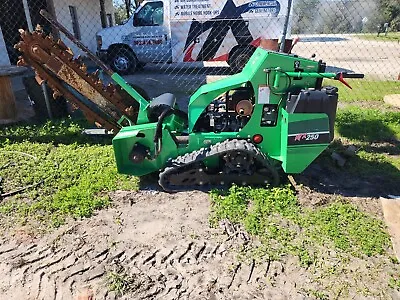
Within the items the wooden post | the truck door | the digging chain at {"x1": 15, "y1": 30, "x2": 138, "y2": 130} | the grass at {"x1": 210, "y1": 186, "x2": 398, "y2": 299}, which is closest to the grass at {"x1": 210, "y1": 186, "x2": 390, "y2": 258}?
the grass at {"x1": 210, "y1": 186, "x2": 398, "y2": 299}

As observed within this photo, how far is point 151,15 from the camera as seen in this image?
35.2 ft

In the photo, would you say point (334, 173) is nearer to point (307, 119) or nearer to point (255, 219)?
point (307, 119)

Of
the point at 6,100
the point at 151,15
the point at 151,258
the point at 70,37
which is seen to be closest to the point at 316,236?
the point at 151,258

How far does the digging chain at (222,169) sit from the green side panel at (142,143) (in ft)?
0.50

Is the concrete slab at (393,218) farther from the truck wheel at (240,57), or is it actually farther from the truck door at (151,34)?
the truck door at (151,34)

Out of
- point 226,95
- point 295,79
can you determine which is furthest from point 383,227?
point 226,95

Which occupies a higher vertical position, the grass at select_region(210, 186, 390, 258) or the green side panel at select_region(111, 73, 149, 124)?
the green side panel at select_region(111, 73, 149, 124)

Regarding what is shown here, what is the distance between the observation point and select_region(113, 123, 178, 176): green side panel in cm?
412

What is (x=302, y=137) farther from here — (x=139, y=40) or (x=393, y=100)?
(x=139, y=40)

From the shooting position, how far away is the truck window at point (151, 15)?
10664 mm

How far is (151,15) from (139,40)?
2.72ft

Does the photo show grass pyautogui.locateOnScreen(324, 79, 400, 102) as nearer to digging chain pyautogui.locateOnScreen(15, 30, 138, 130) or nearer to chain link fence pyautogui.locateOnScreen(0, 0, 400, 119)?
chain link fence pyautogui.locateOnScreen(0, 0, 400, 119)

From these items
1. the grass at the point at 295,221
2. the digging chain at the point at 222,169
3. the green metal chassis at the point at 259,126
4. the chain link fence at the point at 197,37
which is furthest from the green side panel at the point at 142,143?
the chain link fence at the point at 197,37

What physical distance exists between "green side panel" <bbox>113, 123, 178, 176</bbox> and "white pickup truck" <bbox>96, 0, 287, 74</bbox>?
620 centimetres
